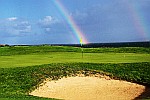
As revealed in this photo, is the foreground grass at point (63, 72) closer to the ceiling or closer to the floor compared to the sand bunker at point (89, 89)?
closer to the ceiling

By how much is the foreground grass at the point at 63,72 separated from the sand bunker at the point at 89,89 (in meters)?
0.83

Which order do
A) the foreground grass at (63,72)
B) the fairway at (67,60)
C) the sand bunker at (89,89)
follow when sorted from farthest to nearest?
the fairway at (67,60), the foreground grass at (63,72), the sand bunker at (89,89)

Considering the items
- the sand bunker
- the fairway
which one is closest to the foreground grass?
the sand bunker

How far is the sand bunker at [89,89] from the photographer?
19859 millimetres

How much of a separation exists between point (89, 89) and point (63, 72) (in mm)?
3448

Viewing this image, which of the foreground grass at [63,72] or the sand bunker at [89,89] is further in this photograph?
the foreground grass at [63,72]

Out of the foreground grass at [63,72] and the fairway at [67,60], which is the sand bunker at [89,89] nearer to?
the foreground grass at [63,72]

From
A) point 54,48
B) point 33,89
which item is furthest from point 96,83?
point 54,48

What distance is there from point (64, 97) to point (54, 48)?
86.3ft

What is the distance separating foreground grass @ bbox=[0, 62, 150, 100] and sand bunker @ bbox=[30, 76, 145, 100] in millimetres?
830

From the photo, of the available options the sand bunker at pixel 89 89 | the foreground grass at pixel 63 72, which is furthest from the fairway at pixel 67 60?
the sand bunker at pixel 89 89

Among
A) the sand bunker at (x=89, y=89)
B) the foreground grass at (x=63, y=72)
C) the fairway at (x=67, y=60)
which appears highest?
the fairway at (x=67, y=60)

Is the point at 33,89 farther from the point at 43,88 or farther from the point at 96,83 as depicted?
the point at 96,83

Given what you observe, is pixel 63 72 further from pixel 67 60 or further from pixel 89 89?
pixel 67 60
